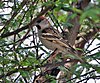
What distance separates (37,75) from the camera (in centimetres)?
283

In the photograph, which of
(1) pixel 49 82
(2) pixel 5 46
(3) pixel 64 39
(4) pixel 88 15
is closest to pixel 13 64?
(2) pixel 5 46

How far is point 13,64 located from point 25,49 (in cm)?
26

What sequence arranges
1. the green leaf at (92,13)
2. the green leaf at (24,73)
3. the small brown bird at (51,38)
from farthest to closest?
the small brown bird at (51,38) → the green leaf at (24,73) → the green leaf at (92,13)

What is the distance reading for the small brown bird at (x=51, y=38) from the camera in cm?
284

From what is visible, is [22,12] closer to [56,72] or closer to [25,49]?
[25,49]

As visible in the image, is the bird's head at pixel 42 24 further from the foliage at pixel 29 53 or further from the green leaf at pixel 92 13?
the green leaf at pixel 92 13

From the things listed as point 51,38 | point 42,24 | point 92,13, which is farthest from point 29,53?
point 92,13

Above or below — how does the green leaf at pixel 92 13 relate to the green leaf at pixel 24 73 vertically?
above

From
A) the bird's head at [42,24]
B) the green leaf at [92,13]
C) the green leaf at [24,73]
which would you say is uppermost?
the green leaf at [92,13]

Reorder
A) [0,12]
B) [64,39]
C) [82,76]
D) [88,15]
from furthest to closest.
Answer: [0,12] → [64,39] → [82,76] → [88,15]

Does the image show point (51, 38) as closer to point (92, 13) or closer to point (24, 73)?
point (24, 73)

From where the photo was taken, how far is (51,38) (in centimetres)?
309

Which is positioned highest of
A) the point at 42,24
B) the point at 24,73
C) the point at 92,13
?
the point at 92,13

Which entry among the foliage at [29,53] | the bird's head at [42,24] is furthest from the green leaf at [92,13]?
the bird's head at [42,24]
